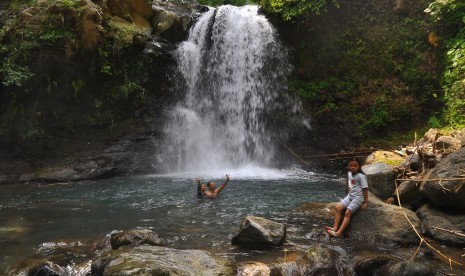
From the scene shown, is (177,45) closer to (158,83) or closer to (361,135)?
(158,83)

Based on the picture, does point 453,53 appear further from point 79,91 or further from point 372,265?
point 79,91

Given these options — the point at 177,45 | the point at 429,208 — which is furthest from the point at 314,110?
the point at 429,208

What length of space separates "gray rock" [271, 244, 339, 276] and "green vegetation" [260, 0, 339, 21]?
39.2 ft

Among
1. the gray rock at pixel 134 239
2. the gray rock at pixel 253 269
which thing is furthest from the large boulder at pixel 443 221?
the gray rock at pixel 134 239

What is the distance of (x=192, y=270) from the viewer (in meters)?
4.68

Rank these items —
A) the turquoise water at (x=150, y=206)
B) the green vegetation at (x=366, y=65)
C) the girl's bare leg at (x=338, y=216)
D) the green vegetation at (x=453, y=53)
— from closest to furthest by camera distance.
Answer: the girl's bare leg at (x=338, y=216)
the turquoise water at (x=150, y=206)
the green vegetation at (x=453, y=53)
the green vegetation at (x=366, y=65)

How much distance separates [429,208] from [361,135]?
7.85 m

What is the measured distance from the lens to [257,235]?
5.91 metres

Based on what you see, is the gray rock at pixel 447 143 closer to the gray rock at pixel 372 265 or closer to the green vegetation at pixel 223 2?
the gray rock at pixel 372 265

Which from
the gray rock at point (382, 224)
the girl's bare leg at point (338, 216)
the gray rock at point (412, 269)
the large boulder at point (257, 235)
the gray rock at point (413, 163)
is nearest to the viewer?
the gray rock at point (412, 269)

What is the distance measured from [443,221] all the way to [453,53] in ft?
27.4

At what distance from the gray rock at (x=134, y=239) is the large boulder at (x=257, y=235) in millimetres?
1302

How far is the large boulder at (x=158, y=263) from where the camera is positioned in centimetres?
452

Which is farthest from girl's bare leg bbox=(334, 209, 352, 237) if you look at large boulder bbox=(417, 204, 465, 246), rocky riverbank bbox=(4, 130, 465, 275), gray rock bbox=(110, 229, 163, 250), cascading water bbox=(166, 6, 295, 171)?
cascading water bbox=(166, 6, 295, 171)
